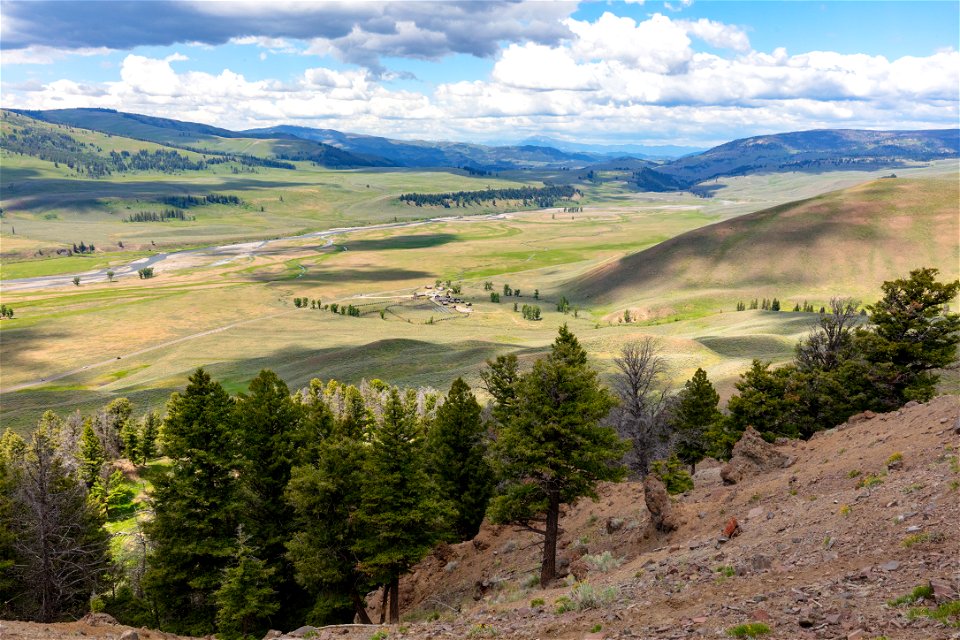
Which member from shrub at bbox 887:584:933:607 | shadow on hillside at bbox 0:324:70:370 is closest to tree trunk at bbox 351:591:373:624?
shrub at bbox 887:584:933:607

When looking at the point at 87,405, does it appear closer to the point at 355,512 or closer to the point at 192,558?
the point at 192,558

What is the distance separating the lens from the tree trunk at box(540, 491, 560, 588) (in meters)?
29.1

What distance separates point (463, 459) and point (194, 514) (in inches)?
735

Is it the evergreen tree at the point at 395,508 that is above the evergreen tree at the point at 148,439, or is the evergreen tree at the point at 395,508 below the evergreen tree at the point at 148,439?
above

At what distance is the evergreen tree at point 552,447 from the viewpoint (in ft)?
97.0

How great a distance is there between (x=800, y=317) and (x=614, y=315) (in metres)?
59.6

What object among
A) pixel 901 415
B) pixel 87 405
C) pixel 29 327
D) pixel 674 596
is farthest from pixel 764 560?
pixel 29 327

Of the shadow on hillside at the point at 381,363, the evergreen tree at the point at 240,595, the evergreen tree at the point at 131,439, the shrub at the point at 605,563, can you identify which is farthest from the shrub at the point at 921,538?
the evergreen tree at the point at 131,439

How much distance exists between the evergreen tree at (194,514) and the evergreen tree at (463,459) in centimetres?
1493

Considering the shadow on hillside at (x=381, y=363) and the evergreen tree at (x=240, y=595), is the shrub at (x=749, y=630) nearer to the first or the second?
the evergreen tree at (x=240, y=595)

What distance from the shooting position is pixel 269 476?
38.9 metres

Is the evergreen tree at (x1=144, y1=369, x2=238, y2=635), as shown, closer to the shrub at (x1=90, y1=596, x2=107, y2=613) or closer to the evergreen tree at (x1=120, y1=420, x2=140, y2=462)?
the shrub at (x1=90, y1=596, x2=107, y2=613)

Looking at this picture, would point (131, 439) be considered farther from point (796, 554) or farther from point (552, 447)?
point (796, 554)

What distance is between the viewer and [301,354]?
144250 mm
